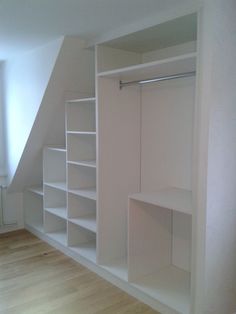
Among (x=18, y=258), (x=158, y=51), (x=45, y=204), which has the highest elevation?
(x=158, y=51)

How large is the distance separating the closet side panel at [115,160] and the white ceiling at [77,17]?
0.51m

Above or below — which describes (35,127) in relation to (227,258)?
above

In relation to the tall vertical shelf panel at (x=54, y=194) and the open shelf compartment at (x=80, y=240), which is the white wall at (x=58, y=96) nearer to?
the tall vertical shelf panel at (x=54, y=194)

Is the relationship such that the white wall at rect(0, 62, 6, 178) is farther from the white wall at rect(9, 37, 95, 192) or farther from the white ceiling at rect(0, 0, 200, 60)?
the white ceiling at rect(0, 0, 200, 60)

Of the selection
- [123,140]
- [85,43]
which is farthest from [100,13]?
[123,140]

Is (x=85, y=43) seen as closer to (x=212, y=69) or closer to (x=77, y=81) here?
(x=77, y=81)

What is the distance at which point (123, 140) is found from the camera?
9.94 feet

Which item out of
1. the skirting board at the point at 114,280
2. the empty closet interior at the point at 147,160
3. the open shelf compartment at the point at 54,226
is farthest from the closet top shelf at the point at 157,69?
the open shelf compartment at the point at 54,226

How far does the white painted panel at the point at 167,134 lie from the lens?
273 centimetres

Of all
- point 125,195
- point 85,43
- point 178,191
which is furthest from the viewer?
point 125,195

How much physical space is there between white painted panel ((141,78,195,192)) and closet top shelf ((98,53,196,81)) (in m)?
0.22

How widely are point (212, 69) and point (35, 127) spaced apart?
209 cm

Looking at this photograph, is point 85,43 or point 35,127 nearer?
point 85,43

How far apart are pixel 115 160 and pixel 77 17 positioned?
131cm
